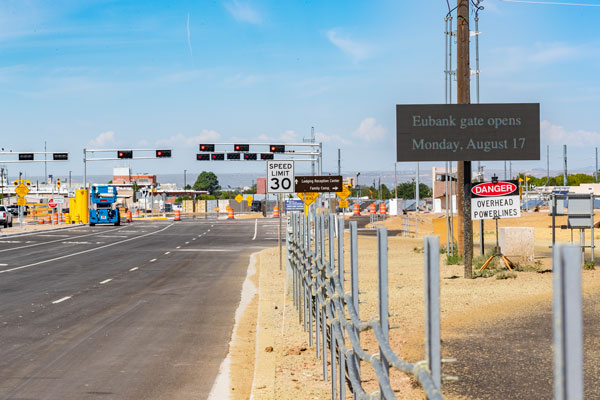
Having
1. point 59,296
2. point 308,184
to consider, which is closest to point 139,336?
point 59,296

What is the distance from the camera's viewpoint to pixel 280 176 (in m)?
21.3

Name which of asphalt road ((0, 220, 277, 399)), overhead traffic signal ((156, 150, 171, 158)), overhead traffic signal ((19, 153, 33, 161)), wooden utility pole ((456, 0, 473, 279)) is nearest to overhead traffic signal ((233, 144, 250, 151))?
overhead traffic signal ((156, 150, 171, 158))

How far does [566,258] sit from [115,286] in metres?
18.6

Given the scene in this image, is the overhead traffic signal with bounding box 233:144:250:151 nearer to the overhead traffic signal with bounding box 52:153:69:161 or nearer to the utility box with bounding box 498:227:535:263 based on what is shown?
the overhead traffic signal with bounding box 52:153:69:161

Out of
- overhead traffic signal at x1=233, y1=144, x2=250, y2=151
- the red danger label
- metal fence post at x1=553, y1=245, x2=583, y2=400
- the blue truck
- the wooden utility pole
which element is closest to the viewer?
metal fence post at x1=553, y1=245, x2=583, y2=400

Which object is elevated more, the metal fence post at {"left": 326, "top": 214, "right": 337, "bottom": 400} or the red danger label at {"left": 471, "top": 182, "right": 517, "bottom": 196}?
the red danger label at {"left": 471, "top": 182, "right": 517, "bottom": 196}

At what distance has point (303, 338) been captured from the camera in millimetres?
11203

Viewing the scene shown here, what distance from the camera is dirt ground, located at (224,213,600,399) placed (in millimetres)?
8531

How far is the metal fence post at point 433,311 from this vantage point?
10.9 feet

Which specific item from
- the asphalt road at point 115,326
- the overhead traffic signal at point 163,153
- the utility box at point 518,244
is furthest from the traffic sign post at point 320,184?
the overhead traffic signal at point 163,153

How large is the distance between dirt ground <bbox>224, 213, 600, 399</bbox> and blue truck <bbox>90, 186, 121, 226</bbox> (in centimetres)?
4172

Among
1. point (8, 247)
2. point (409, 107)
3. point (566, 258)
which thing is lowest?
point (8, 247)

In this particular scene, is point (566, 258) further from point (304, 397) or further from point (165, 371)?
point (165, 371)

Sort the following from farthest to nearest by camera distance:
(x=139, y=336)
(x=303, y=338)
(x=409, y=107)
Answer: (x=409, y=107) < (x=139, y=336) < (x=303, y=338)
